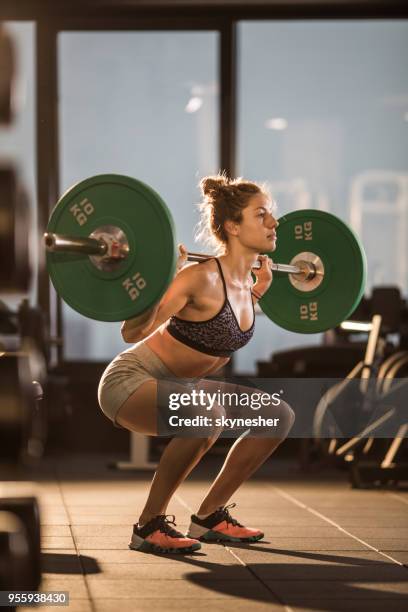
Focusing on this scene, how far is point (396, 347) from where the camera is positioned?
572 centimetres

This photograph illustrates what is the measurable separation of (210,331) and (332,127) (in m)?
3.76

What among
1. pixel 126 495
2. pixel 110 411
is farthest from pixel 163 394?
pixel 126 495

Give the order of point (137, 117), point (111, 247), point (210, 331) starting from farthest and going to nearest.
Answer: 1. point (137, 117)
2. point (210, 331)
3. point (111, 247)

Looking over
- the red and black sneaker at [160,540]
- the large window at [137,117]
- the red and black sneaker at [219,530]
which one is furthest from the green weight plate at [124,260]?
the large window at [137,117]

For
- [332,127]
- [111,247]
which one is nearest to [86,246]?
[111,247]

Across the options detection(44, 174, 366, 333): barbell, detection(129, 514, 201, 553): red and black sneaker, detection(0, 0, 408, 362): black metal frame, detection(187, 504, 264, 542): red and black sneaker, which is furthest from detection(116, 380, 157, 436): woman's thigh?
detection(0, 0, 408, 362): black metal frame

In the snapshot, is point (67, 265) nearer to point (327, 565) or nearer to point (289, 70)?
point (327, 565)

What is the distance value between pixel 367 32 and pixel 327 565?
4.44 meters

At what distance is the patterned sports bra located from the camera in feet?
11.2

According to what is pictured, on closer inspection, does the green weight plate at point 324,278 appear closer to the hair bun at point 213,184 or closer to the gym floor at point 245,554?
the hair bun at point 213,184

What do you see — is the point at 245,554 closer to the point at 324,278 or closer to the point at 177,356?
the point at 177,356

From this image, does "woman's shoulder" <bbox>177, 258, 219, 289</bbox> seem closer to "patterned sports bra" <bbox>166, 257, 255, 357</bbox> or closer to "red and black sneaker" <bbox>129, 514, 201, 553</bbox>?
"patterned sports bra" <bbox>166, 257, 255, 357</bbox>

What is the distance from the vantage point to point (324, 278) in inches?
151

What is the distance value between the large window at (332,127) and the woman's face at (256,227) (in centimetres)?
332
